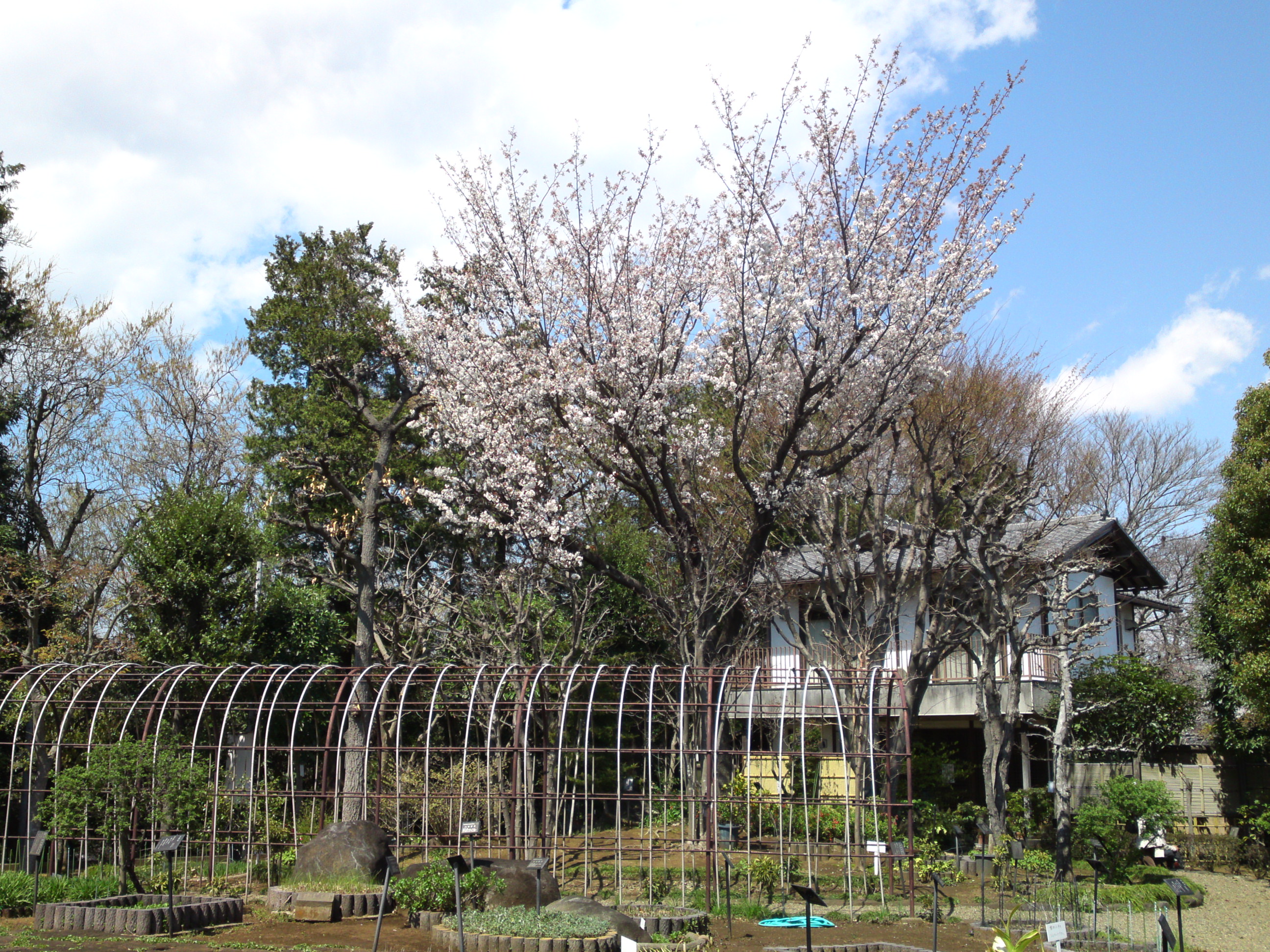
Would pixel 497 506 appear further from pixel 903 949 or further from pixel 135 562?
pixel 903 949

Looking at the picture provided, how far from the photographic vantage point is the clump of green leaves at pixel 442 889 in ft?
33.8

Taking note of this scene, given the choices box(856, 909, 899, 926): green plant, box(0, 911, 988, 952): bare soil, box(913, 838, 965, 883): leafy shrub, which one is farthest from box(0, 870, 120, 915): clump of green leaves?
box(913, 838, 965, 883): leafy shrub

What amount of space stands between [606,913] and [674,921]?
670 millimetres

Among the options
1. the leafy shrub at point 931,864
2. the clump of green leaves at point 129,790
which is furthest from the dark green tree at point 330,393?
the leafy shrub at point 931,864

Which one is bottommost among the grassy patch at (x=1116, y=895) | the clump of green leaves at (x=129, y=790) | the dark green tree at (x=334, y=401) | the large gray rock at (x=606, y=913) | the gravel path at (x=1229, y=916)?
the gravel path at (x=1229, y=916)

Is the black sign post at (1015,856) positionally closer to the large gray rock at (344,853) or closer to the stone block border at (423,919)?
the stone block border at (423,919)

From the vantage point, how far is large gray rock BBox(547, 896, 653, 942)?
9.27m

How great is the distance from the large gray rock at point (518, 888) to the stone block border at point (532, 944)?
4.76 feet

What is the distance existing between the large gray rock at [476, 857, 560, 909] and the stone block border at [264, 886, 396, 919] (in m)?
1.63

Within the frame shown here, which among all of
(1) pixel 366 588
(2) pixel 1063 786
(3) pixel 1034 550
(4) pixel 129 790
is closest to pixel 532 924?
(4) pixel 129 790

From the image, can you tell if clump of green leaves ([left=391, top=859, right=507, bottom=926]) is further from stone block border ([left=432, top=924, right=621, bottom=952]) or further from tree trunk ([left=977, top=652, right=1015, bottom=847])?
tree trunk ([left=977, top=652, right=1015, bottom=847])

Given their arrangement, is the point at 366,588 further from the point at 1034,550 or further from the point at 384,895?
the point at 1034,550

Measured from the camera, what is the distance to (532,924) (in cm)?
916

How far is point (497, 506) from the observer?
15992 mm
